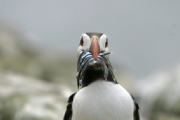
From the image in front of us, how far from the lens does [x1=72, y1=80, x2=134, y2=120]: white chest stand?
2.74 m

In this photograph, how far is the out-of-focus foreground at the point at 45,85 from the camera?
4.53 m

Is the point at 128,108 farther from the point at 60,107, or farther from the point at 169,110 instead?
the point at 169,110

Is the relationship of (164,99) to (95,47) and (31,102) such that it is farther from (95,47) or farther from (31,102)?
(95,47)

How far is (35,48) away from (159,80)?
1.96 meters

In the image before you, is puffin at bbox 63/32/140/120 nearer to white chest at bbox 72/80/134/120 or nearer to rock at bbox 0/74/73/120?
white chest at bbox 72/80/134/120

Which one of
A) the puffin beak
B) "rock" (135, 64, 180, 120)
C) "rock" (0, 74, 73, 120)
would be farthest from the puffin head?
"rock" (135, 64, 180, 120)

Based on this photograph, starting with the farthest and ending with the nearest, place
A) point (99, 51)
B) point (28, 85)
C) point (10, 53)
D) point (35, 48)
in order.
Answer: point (35, 48)
point (10, 53)
point (28, 85)
point (99, 51)

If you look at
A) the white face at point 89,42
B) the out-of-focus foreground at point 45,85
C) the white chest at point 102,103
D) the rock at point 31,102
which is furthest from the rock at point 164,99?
the white face at point 89,42

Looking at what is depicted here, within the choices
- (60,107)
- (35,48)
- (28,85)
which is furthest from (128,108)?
(35,48)

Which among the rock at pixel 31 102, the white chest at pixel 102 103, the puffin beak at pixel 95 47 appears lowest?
the white chest at pixel 102 103

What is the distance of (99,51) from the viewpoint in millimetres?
2629

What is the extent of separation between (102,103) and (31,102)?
6.49 feet

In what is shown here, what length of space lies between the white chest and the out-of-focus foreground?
1.60 meters

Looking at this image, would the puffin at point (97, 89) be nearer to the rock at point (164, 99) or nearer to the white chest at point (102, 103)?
the white chest at point (102, 103)
